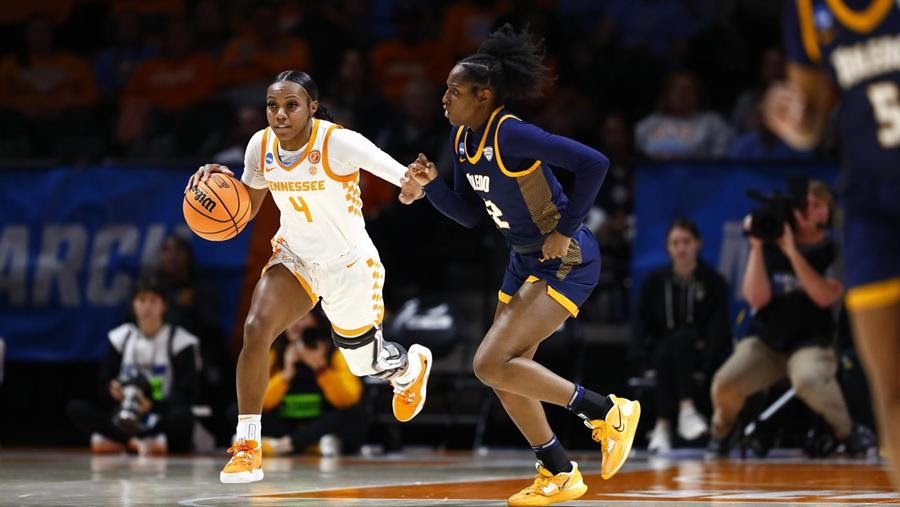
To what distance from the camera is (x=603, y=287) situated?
35.2 feet

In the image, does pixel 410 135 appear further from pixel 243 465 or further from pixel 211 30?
pixel 243 465

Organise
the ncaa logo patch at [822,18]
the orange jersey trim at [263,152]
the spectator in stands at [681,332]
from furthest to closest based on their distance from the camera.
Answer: the spectator in stands at [681,332]
the orange jersey trim at [263,152]
the ncaa logo patch at [822,18]

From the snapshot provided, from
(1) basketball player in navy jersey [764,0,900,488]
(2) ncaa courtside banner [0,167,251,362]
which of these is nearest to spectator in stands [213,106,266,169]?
(2) ncaa courtside banner [0,167,251,362]

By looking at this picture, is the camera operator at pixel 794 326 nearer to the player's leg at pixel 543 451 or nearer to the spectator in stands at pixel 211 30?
the player's leg at pixel 543 451

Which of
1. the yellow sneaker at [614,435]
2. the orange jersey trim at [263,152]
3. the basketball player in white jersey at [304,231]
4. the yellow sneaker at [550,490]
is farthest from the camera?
the orange jersey trim at [263,152]

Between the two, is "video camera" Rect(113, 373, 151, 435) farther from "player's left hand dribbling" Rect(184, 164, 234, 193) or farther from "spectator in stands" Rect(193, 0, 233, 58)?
"spectator in stands" Rect(193, 0, 233, 58)

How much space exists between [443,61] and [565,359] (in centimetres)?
396

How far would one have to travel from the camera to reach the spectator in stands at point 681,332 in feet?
32.3

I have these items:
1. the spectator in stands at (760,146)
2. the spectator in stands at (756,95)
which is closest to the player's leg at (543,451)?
the spectator in stands at (760,146)

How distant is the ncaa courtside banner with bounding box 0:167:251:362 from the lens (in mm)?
10922

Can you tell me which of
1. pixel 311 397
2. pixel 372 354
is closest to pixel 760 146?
pixel 311 397

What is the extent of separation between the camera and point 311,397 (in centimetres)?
1022

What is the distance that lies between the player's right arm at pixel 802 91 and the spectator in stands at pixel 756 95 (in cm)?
758

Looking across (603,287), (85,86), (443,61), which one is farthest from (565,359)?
(85,86)
